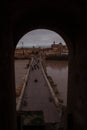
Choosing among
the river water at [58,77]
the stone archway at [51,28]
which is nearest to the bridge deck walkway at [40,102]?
the river water at [58,77]

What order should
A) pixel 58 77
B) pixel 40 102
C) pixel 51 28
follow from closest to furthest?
pixel 51 28 < pixel 40 102 < pixel 58 77

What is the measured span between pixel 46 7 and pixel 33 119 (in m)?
4.34

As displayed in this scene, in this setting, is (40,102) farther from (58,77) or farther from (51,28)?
(58,77)

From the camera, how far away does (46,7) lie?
504 centimetres

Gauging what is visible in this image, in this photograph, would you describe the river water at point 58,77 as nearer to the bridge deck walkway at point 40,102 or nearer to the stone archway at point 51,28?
the bridge deck walkway at point 40,102

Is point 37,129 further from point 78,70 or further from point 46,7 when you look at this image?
point 46,7

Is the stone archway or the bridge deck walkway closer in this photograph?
the stone archway

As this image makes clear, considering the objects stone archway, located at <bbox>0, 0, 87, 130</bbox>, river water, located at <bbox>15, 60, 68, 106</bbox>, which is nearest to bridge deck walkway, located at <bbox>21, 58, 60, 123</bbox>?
river water, located at <bbox>15, 60, 68, 106</bbox>

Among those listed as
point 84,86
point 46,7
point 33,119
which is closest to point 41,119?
point 33,119

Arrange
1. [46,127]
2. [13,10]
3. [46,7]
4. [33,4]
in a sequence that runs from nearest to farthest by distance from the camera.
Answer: [13,10]
[33,4]
[46,7]
[46,127]

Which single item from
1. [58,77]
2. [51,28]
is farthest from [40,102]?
[58,77]

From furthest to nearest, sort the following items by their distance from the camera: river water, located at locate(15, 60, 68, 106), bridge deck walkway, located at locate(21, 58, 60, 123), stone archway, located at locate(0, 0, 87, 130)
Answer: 1. river water, located at locate(15, 60, 68, 106)
2. bridge deck walkway, located at locate(21, 58, 60, 123)
3. stone archway, located at locate(0, 0, 87, 130)

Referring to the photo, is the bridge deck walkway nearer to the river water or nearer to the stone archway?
the river water

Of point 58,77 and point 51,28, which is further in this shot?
Result: point 58,77
